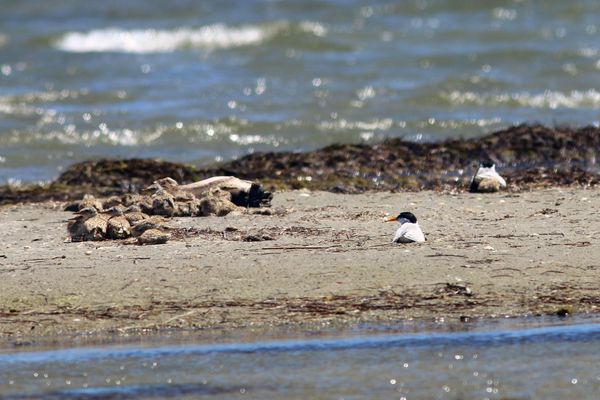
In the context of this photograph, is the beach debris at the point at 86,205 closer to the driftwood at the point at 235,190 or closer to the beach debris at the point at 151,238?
the driftwood at the point at 235,190

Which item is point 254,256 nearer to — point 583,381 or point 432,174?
point 583,381

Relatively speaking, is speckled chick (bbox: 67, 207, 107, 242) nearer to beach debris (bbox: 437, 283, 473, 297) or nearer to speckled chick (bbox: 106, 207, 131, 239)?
speckled chick (bbox: 106, 207, 131, 239)

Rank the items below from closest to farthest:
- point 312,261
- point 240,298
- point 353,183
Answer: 1. point 240,298
2. point 312,261
3. point 353,183

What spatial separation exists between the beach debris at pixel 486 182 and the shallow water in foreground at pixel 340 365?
3.61m

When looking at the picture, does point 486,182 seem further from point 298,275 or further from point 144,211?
point 298,275

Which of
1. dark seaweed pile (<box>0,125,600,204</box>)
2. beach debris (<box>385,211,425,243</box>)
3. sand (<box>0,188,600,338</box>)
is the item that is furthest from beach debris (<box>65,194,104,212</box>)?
beach debris (<box>385,211,425,243</box>)

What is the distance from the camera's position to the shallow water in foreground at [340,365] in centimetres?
597

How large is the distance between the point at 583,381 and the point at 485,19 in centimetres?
1987

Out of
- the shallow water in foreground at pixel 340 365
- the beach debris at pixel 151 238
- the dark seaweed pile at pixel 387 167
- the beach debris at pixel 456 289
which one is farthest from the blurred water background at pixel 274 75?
the shallow water in foreground at pixel 340 365

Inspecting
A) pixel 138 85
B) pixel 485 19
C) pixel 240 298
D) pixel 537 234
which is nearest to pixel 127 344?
pixel 240 298

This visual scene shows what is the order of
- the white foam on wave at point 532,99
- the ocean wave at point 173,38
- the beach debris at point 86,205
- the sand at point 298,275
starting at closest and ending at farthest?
the sand at point 298,275, the beach debris at point 86,205, the white foam on wave at point 532,99, the ocean wave at point 173,38

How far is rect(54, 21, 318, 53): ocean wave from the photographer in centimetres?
2448

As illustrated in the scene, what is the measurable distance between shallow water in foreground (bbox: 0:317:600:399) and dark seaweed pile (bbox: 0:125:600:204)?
4.21 m

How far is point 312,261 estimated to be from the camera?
782cm
